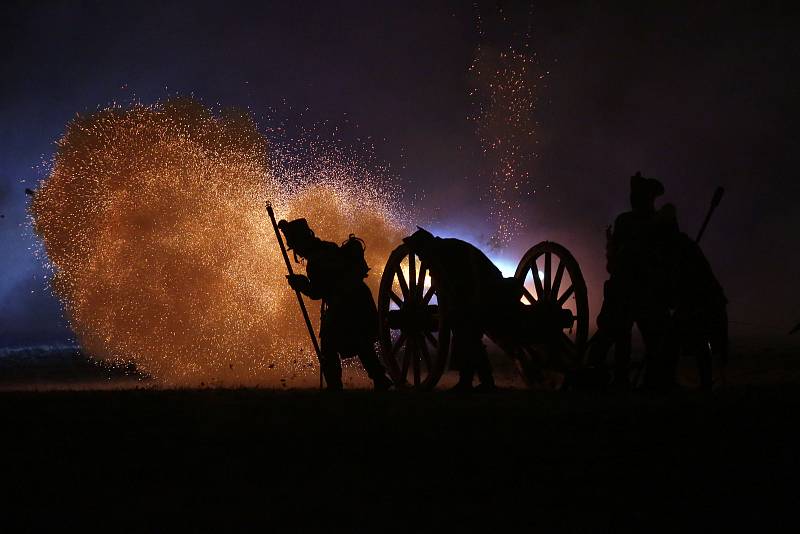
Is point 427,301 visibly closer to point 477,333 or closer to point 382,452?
point 477,333


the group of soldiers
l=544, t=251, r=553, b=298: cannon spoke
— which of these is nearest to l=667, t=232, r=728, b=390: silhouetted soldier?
the group of soldiers

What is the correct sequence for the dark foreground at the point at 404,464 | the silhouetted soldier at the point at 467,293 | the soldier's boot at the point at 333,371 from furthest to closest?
1. the soldier's boot at the point at 333,371
2. the silhouetted soldier at the point at 467,293
3. the dark foreground at the point at 404,464

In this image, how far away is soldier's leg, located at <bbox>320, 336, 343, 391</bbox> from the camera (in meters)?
8.95

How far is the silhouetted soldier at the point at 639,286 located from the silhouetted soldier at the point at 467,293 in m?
1.09

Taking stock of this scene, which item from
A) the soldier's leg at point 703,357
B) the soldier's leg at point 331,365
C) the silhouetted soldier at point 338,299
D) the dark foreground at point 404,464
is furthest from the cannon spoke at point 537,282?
the dark foreground at point 404,464

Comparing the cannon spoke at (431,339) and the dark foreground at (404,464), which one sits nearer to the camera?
the dark foreground at (404,464)

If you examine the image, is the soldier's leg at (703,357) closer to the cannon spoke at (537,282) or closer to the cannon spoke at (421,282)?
the cannon spoke at (537,282)

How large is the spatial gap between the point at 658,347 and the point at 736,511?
4040 millimetres

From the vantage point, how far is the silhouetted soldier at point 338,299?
9078 millimetres

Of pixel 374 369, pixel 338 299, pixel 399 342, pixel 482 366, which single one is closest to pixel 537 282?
pixel 482 366

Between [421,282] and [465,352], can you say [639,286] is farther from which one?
[421,282]

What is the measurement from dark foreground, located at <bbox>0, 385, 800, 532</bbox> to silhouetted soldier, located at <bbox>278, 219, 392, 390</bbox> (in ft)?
7.97

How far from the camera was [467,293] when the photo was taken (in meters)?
8.36

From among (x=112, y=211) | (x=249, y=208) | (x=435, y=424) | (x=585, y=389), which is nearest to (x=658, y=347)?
(x=585, y=389)
